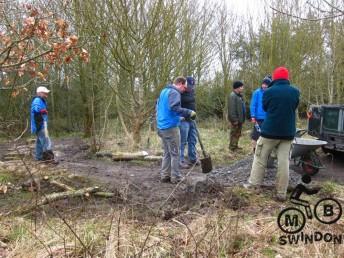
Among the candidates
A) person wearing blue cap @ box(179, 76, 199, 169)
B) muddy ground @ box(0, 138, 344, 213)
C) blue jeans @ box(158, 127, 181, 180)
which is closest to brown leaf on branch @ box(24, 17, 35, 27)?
muddy ground @ box(0, 138, 344, 213)

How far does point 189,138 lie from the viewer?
8.43 m

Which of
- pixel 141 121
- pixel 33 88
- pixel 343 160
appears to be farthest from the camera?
pixel 33 88

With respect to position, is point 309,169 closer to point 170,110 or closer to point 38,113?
point 170,110

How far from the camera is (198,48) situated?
14797mm

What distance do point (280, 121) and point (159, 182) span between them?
7.90 feet

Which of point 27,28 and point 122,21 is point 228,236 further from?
point 122,21

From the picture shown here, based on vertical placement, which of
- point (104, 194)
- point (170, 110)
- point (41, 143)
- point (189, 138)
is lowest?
point (104, 194)

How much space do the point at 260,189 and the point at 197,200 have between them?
3.35 ft

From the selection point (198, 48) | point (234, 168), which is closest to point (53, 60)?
point (234, 168)

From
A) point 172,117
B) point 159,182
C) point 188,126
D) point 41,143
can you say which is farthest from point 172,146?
point 41,143

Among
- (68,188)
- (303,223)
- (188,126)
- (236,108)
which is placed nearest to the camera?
(303,223)

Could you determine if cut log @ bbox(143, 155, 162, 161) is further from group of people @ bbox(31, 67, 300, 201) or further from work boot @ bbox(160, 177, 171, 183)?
work boot @ bbox(160, 177, 171, 183)

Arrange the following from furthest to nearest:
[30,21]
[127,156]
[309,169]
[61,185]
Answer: [127,156], [309,169], [61,185], [30,21]

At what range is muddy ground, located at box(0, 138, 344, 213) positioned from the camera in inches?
220
